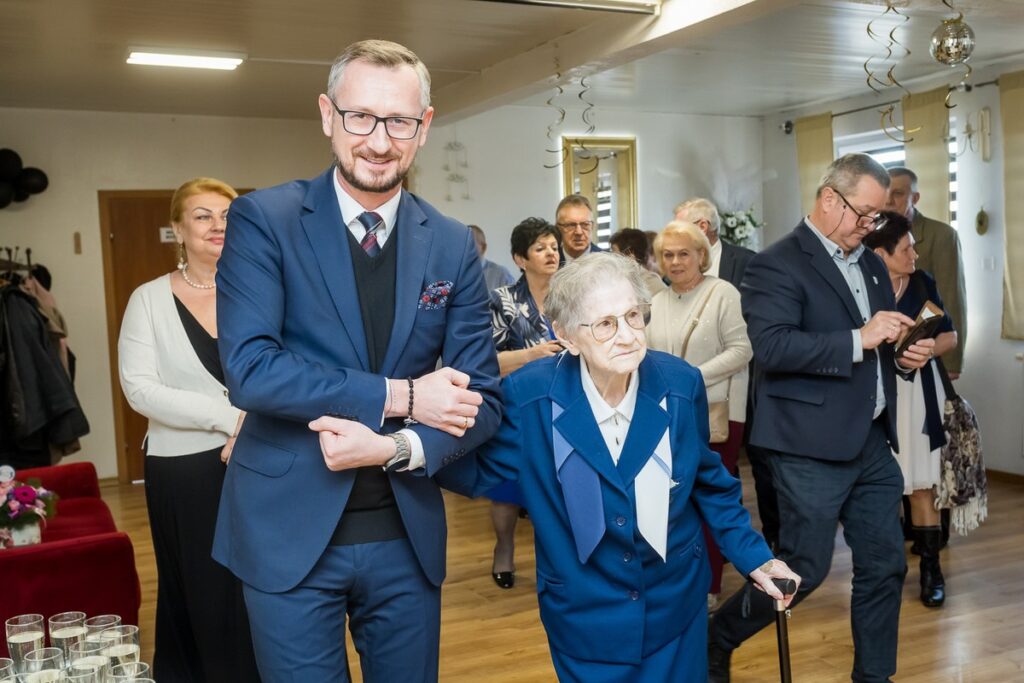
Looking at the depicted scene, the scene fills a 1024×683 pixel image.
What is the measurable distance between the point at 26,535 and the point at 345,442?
293 centimetres

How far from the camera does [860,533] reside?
3.42 m

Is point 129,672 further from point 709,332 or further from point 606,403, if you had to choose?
point 709,332

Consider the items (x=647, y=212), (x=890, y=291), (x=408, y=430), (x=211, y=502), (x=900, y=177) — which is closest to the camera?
(x=408, y=430)

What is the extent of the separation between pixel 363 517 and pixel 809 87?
806 centimetres

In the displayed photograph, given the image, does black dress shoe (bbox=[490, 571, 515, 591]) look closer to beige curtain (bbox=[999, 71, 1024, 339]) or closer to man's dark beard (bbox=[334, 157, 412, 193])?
man's dark beard (bbox=[334, 157, 412, 193])

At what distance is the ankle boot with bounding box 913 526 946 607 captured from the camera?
15.6 ft

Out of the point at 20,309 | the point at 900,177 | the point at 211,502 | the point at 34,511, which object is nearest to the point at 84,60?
the point at 20,309

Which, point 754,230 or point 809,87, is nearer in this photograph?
point 809,87

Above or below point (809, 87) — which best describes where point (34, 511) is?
below

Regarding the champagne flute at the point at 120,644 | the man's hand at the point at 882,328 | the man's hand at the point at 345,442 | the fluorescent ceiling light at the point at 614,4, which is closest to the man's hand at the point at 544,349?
the man's hand at the point at 882,328

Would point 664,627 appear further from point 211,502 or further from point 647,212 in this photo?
Result: point 647,212

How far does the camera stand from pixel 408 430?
6.14ft

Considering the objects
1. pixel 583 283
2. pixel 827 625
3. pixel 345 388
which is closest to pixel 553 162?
pixel 827 625

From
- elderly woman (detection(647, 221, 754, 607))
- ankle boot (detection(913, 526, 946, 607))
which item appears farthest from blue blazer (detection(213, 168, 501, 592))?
ankle boot (detection(913, 526, 946, 607))
